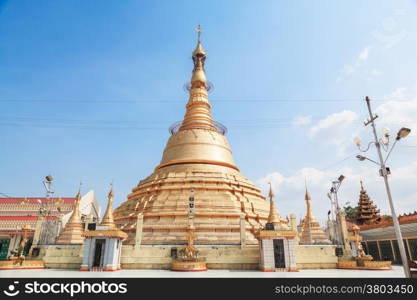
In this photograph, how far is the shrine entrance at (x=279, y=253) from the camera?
1735cm

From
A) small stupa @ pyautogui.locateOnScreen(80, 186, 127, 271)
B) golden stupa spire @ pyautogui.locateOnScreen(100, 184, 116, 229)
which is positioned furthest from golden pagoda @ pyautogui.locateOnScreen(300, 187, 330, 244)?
golden stupa spire @ pyautogui.locateOnScreen(100, 184, 116, 229)

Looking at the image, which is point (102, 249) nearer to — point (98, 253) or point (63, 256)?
point (98, 253)

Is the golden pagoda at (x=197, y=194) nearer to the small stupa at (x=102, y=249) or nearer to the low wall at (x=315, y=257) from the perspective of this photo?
the small stupa at (x=102, y=249)

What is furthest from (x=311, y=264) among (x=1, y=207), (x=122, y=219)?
(x=1, y=207)

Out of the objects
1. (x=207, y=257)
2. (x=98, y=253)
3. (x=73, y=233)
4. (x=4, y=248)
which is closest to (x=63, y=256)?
(x=98, y=253)

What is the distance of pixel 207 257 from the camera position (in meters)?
18.6

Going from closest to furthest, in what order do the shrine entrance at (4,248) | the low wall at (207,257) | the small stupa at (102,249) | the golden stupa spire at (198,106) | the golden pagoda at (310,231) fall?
1. the small stupa at (102,249)
2. the low wall at (207,257)
3. the golden pagoda at (310,231)
4. the shrine entrance at (4,248)
5. the golden stupa spire at (198,106)

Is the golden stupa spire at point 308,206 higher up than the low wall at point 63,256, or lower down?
higher up

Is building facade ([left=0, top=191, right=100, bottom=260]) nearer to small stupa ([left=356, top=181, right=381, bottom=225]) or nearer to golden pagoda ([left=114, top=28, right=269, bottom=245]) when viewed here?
golden pagoda ([left=114, top=28, right=269, bottom=245])

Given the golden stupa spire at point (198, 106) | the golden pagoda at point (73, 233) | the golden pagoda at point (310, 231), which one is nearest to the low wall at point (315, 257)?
the golden pagoda at point (310, 231)

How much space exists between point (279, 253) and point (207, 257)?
16.2 feet

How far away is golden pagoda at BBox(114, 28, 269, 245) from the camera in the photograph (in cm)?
2159

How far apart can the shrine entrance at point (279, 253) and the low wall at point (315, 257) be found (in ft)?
5.82

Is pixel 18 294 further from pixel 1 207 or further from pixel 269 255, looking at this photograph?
pixel 1 207
